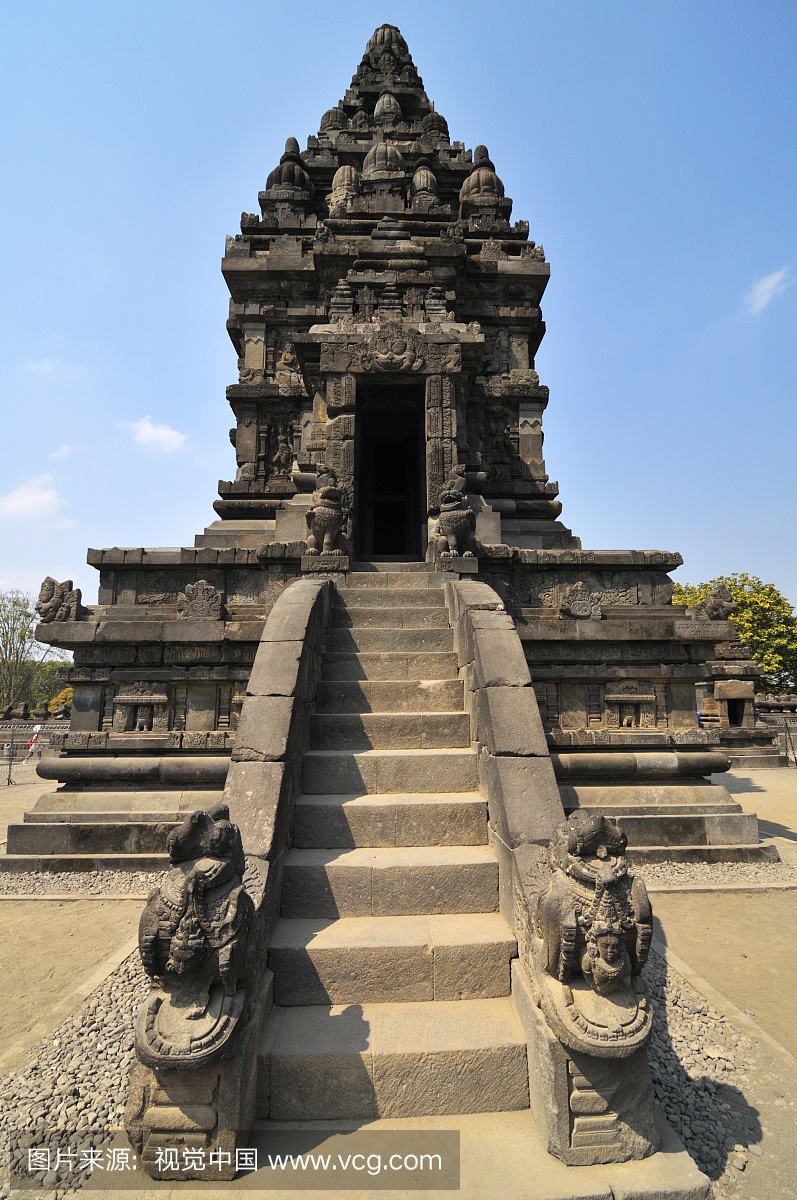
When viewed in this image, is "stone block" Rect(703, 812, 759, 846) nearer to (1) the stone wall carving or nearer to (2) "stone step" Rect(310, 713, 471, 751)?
(2) "stone step" Rect(310, 713, 471, 751)

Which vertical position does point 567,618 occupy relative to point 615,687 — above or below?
above

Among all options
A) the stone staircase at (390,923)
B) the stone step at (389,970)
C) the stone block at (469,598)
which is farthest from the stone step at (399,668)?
the stone step at (389,970)

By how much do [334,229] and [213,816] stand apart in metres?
12.4

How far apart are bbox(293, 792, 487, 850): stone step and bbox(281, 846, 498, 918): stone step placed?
0.33 m

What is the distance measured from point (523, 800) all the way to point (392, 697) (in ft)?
6.19

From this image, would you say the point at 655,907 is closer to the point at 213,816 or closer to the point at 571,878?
the point at 571,878

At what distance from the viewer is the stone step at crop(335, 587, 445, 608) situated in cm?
683

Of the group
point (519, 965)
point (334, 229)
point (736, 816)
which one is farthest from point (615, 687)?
point (334, 229)

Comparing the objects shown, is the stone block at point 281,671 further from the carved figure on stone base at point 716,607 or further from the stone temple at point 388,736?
the carved figure on stone base at point 716,607

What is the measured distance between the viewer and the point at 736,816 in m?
6.92

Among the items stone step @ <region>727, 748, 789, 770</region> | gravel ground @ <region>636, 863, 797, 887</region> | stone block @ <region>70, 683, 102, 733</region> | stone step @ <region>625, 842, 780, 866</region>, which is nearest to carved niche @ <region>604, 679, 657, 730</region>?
stone step @ <region>625, 842, 780, 866</region>

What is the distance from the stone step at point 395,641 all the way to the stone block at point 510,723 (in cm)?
148

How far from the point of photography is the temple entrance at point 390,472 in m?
9.98

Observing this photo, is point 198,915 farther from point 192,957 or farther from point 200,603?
point 200,603
